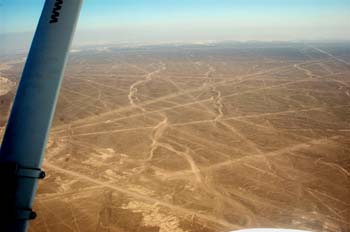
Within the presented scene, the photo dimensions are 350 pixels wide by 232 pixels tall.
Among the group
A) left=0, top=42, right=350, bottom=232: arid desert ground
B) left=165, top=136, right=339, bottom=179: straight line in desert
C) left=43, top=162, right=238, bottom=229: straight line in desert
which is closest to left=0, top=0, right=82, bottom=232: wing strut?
left=0, top=42, right=350, bottom=232: arid desert ground

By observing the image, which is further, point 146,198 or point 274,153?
point 274,153

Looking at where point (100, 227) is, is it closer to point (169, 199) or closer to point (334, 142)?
point (169, 199)

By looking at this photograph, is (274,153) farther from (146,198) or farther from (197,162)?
(146,198)

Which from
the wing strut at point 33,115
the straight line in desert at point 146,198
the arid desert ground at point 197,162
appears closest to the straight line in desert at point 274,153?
the arid desert ground at point 197,162

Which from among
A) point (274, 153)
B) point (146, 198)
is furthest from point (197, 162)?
point (274, 153)

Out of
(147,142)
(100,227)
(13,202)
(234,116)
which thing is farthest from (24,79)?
(234,116)
